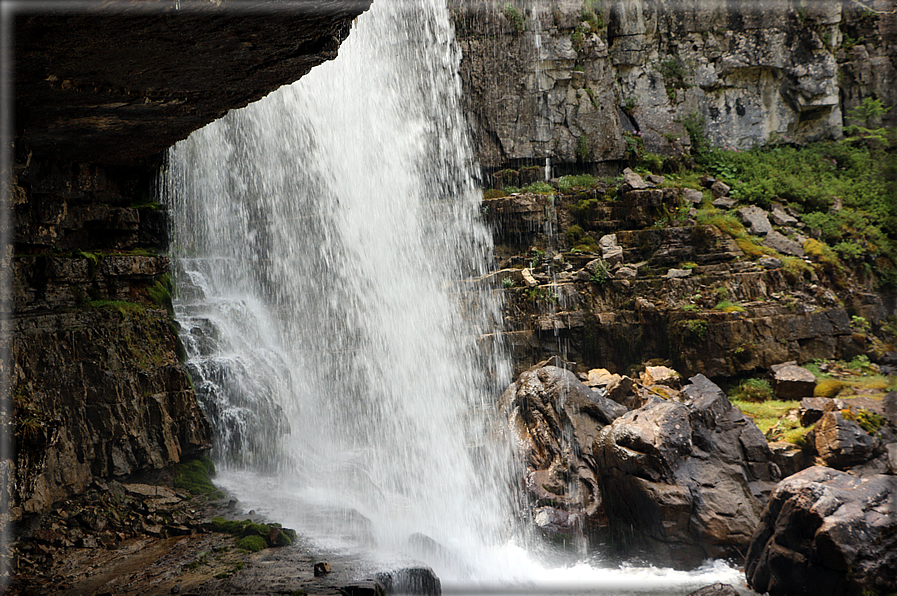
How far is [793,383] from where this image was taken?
11141 millimetres

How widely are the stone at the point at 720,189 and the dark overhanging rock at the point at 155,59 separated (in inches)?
555

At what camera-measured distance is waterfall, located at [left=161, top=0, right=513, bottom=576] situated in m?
9.66

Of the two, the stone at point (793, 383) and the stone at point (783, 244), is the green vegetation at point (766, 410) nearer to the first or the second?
Answer: the stone at point (793, 383)

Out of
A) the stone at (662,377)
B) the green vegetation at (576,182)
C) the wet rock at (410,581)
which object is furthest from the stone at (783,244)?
the wet rock at (410,581)

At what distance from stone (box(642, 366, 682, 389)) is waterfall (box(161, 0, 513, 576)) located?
3.33m

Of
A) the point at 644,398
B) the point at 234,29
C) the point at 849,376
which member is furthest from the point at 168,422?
the point at 849,376

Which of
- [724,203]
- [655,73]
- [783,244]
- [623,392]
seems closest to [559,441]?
[623,392]

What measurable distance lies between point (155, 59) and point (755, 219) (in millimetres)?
14831

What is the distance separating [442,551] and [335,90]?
11935 mm

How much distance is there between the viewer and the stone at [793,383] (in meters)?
11.0

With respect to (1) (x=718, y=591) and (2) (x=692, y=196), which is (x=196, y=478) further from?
(2) (x=692, y=196)

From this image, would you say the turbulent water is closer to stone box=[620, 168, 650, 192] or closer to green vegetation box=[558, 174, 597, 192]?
green vegetation box=[558, 174, 597, 192]

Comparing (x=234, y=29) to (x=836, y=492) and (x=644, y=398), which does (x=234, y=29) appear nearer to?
(x=836, y=492)

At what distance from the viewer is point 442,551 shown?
755 cm
